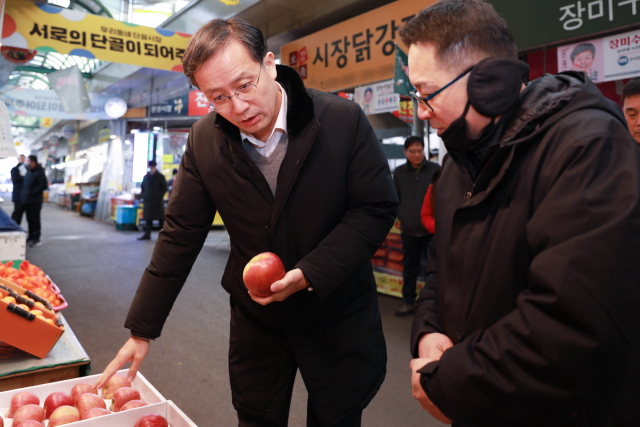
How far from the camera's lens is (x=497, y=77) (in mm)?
869

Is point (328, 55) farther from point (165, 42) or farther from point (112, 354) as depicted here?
point (112, 354)

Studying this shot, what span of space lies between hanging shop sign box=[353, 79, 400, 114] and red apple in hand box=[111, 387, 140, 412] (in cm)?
493

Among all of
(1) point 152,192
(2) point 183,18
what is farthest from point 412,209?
(1) point 152,192

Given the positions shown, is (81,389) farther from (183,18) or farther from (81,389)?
(183,18)

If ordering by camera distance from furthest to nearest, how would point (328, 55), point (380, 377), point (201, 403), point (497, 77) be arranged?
1. point (328, 55)
2. point (201, 403)
3. point (380, 377)
4. point (497, 77)

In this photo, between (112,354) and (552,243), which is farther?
(112,354)

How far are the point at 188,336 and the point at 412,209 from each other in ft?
8.77

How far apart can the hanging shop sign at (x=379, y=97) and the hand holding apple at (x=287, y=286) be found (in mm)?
4865

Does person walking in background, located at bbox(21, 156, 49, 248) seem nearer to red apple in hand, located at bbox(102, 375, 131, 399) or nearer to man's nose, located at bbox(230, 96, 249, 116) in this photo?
red apple in hand, located at bbox(102, 375, 131, 399)

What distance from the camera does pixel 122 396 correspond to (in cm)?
161

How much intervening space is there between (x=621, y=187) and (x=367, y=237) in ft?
2.64

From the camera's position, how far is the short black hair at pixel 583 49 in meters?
4.09

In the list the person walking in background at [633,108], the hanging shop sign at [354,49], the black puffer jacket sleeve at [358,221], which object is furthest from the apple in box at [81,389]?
the hanging shop sign at [354,49]

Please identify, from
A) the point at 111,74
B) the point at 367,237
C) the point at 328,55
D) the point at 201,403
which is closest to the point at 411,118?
the point at 328,55
